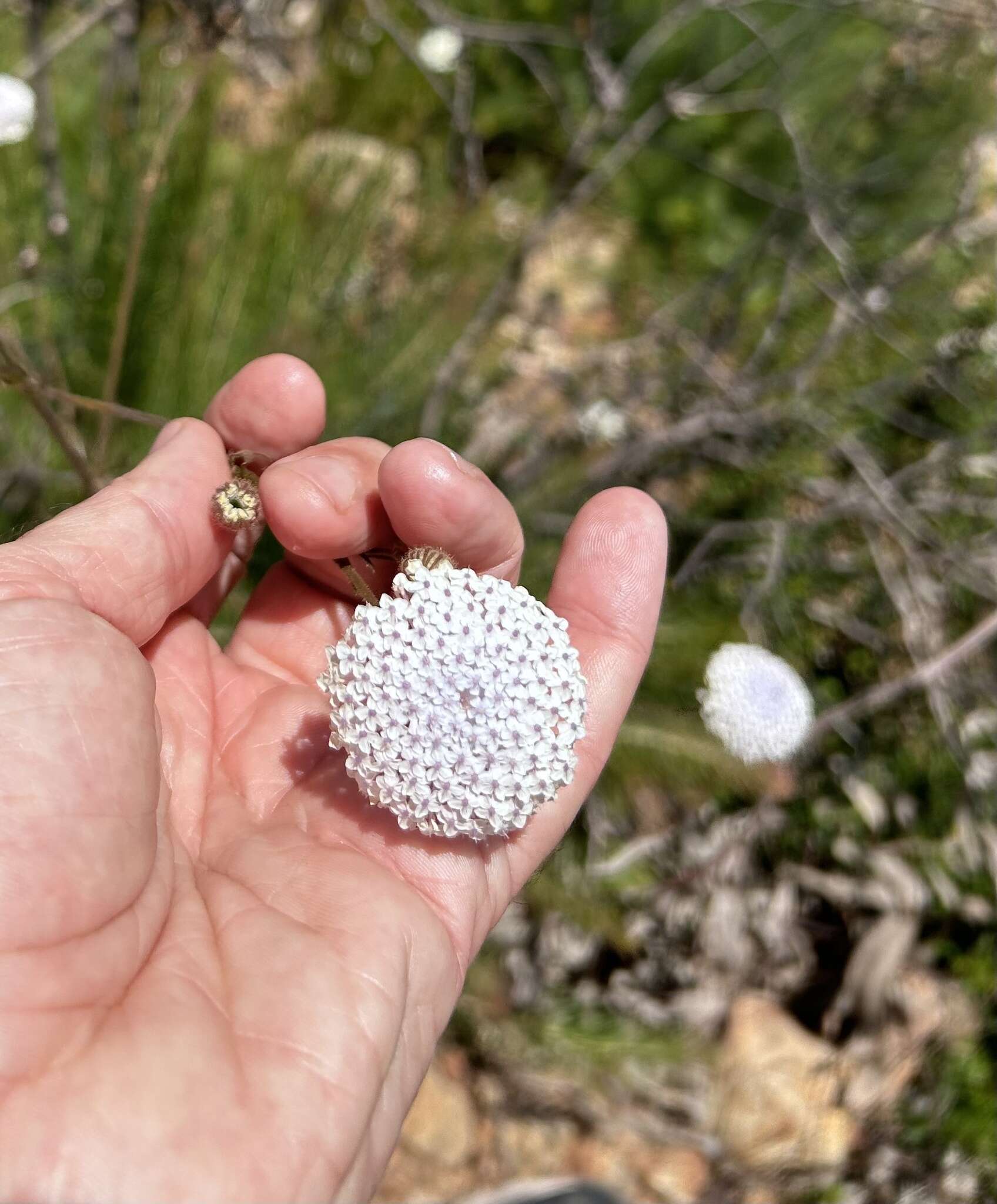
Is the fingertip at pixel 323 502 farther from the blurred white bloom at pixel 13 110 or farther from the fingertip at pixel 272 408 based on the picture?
the blurred white bloom at pixel 13 110

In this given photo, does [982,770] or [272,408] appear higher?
[272,408]

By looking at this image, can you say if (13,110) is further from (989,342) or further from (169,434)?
(989,342)

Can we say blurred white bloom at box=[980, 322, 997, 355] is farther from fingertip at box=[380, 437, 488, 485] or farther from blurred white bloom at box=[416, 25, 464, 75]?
fingertip at box=[380, 437, 488, 485]

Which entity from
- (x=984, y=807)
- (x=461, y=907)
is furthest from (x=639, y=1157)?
(x=461, y=907)

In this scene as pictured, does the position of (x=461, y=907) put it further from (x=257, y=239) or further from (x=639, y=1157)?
(x=257, y=239)

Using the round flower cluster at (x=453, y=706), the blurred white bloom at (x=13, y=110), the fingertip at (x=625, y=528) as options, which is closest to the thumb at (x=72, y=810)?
the round flower cluster at (x=453, y=706)

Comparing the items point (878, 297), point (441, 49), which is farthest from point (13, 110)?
point (878, 297)

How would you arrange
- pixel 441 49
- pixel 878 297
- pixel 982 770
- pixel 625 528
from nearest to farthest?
1. pixel 625 528
2. pixel 982 770
3. pixel 878 297
4. pixel 441 49
